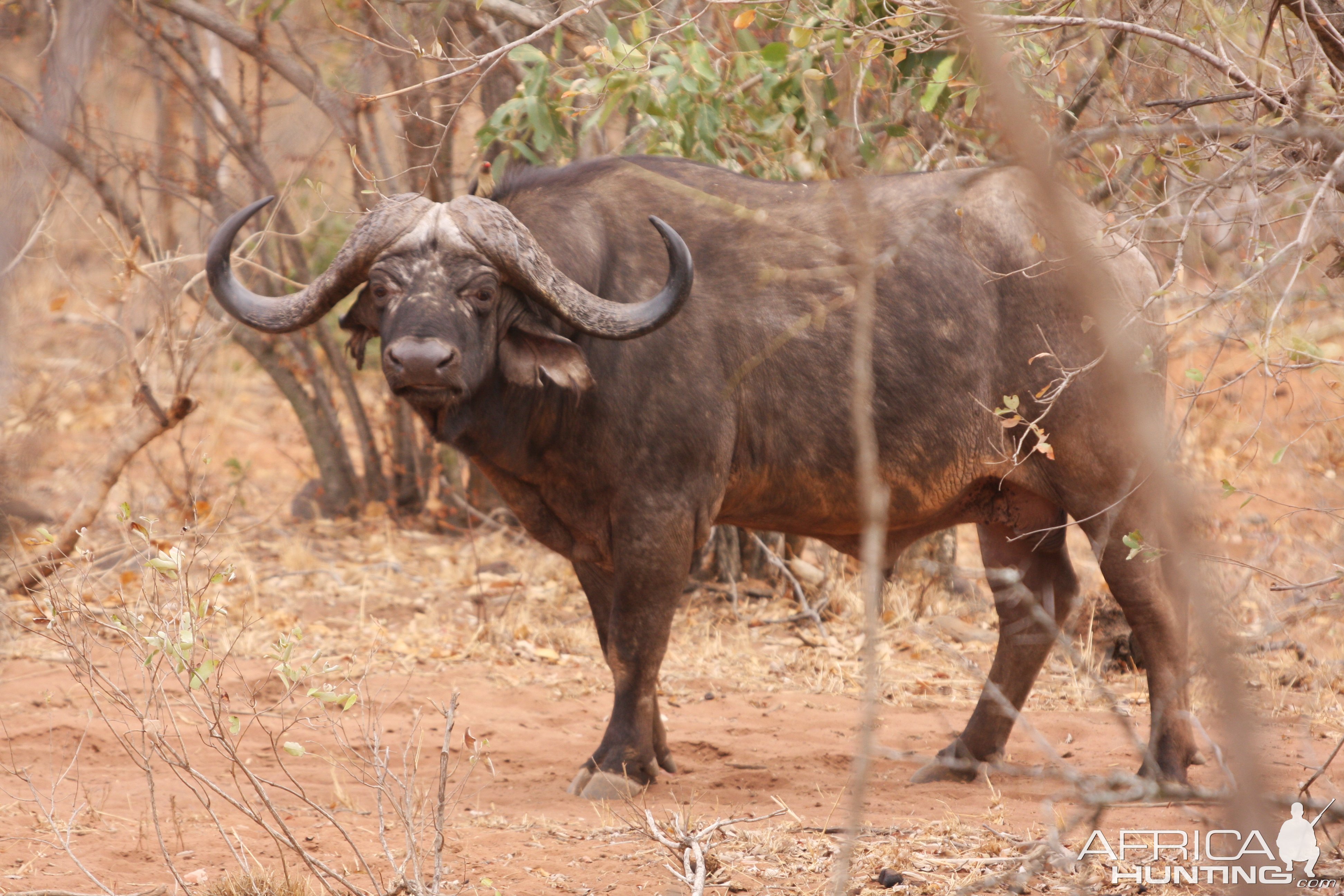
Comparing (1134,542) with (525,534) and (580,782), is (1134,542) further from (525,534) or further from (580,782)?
(525,534)

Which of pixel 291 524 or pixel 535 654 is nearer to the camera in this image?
pixel 535 654

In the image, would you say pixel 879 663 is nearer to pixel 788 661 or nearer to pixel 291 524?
pixel 788 661

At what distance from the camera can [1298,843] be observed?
2.83 metres

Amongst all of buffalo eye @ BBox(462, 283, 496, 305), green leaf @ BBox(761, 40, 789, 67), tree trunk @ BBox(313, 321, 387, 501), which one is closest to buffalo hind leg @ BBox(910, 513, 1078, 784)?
green leaf @ BBox(761, 40, 789, 67)

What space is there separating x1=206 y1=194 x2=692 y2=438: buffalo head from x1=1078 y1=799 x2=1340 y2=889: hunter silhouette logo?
2.17 meters

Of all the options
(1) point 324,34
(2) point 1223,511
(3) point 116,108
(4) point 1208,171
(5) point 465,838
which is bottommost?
(5) point 465,838

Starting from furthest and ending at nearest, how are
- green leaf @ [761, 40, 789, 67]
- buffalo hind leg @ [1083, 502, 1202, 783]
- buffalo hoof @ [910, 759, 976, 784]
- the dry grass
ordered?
1. green leaf @ [761, 40, 789, 67]
2. buffalo hoof @ [910, 759, 976, 784]
3. buffalo hind leg @ [1083, 502, 1202, 783]
4. the dry grass

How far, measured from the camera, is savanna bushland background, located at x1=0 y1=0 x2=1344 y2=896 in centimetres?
326

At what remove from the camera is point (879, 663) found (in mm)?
6254

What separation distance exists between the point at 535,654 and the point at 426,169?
9.48ft

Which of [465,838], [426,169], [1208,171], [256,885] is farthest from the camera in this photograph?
[426,169]

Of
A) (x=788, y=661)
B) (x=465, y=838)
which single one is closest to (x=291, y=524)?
(x=788, y=661)

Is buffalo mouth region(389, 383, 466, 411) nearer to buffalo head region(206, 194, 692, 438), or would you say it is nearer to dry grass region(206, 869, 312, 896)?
buffalo head region(206, 194, 692, 438)

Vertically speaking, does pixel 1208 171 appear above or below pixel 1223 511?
above
